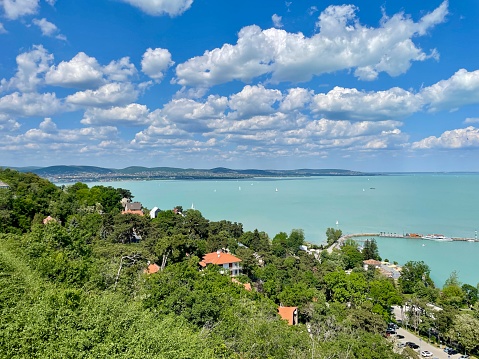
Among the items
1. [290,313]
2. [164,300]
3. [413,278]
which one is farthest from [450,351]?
[164,300]

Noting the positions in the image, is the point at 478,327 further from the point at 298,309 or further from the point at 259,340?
the point at 259,340

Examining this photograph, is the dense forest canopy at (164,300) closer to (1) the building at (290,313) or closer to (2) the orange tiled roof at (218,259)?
(1) the building at (290,313)

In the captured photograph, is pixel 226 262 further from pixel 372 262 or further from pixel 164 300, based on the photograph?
pixel 372 262

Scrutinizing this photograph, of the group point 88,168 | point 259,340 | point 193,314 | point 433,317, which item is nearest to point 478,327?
point 433,317

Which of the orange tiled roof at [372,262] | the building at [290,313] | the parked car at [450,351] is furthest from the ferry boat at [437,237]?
the building at [290,313]

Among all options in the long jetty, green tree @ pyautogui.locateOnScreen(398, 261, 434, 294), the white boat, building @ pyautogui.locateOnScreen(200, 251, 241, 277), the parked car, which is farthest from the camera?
the white boat

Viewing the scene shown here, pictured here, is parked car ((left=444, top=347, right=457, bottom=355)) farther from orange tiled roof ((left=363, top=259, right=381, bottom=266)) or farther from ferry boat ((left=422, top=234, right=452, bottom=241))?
ferry boat ((left=422, top=234, right=452, bottom=241))

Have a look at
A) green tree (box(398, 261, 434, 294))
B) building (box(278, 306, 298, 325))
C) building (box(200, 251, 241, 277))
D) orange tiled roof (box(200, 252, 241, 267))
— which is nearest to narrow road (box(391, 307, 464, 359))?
building (box(278, 306, 298, 325))
